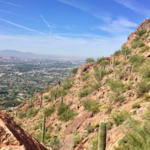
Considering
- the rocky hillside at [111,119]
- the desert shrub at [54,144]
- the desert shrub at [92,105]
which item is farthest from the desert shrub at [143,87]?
the desert shrub at [54,144]

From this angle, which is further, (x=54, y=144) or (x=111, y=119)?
(x=54, y=144)

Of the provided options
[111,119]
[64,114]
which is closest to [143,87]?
[111,119]

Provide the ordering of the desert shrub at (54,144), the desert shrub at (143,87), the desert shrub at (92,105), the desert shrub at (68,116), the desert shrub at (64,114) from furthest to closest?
the desert shrub at (64,114), the desert shrub at (68,116), the desert shrub at (92,105), the desert shrub at (54,144), the desert shrub at (143,87)

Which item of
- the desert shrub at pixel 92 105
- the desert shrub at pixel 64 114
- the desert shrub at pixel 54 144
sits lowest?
the desert shrub at pixel 54 144

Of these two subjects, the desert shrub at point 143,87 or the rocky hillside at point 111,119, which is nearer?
the rocky hillside at point 111,119

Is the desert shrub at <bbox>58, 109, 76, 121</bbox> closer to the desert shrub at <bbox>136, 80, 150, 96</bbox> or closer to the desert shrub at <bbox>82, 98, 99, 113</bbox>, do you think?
the desert shrub at <bbox>82, 98, 99, 113</bbox>

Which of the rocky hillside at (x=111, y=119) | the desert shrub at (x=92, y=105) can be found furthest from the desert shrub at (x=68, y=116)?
the desert shrub at (x=92, y=105)

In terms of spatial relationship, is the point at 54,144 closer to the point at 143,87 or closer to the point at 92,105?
the point at 92,105

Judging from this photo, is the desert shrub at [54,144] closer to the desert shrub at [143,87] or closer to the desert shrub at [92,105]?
the desert shrub at [92,105]

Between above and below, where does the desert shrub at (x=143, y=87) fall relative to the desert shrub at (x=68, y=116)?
above

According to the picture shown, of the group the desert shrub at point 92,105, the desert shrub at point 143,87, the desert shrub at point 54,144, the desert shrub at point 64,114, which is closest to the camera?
the desert shrub at point 143,87

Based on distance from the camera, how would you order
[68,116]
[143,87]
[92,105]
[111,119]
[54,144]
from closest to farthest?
[111,119] < [143,87] < [54,144] < [92,105] < [68,116]

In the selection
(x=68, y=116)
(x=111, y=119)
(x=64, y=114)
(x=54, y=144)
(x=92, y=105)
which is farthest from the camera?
(x=64, y=114)

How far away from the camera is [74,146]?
9.60m
